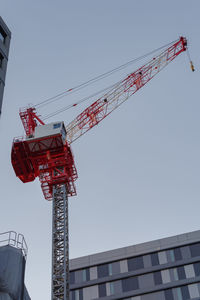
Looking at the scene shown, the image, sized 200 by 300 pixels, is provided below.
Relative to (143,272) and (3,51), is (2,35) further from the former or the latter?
(143,272)

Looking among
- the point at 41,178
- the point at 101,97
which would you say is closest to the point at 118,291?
the point at 41,178

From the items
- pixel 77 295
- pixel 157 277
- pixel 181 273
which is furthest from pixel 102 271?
pixel 181 273

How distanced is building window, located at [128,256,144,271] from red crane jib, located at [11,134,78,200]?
12.2 metres

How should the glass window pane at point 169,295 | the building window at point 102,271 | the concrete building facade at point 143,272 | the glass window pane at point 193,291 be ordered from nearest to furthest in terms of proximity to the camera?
the glass window pane at point 193,291
the glass window pane at point 169,295
the concrete building facade at point 143,272
the building window at point 102,271

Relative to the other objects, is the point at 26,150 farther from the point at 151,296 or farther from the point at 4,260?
the point at 4,260

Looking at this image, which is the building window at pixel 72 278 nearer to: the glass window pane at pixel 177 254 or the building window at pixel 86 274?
the building window at pixel 86 274

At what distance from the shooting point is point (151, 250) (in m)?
65.0

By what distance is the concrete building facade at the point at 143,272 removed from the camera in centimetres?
6106

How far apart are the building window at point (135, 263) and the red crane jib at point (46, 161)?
12.2 metres

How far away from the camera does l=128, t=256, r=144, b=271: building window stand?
6450 cm

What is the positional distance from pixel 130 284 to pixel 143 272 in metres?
2.37

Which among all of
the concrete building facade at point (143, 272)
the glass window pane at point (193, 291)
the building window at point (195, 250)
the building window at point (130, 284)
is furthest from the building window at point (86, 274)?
the building window at point (195, 250)

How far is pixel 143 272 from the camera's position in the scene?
63.2m

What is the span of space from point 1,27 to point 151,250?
3922 cm
